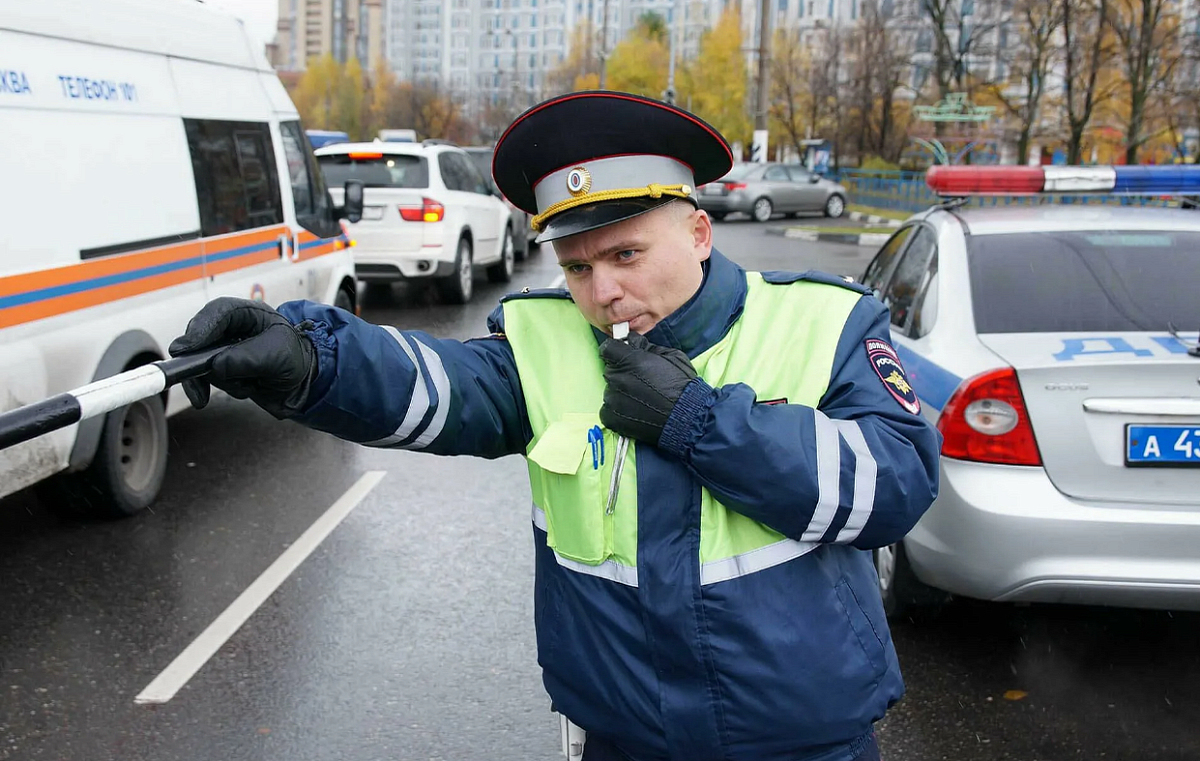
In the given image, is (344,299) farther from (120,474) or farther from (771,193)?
(771,193)

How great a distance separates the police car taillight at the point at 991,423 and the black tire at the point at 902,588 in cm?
51

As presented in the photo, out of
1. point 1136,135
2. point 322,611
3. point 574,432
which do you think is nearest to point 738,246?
point 1136,135

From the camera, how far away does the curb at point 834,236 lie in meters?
21.0

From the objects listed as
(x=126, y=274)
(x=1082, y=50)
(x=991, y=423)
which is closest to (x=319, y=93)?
(x=1082, y=50)

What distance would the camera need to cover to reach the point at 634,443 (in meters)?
1.79

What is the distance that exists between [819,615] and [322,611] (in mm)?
3119

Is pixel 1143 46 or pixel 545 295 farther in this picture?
pixel 1143 46

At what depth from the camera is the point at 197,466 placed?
260 inches

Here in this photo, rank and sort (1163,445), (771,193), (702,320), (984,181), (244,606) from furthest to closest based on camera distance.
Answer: (771,193)
(984,181)
(244,606)
(1163,445)
(702,320)

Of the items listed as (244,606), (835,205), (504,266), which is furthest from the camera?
(835,205)

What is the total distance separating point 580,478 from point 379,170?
11.3m

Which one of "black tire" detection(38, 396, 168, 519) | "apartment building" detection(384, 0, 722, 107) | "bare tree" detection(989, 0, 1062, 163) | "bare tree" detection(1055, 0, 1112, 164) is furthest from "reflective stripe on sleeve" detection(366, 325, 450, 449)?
"apartment building" detection(384, 0, 722, 107)

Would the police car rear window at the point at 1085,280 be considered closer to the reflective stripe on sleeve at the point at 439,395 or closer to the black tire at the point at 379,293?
the reflective stripe on sleeve at the point at 439,395

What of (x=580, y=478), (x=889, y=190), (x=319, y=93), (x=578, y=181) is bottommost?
(x=580, y=478)
